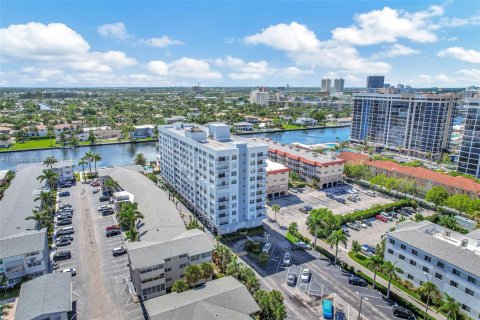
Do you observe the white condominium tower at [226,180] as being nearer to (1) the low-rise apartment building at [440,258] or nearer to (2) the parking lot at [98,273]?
(2) the parking lot at [98,273]

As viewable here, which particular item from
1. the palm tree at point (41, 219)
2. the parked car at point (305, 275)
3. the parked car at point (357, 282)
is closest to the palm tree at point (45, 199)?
the palm tree at point (41, 219)

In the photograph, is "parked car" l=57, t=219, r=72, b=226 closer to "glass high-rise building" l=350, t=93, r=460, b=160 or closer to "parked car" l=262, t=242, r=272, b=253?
"parked car" l=262, t=242, r=272, b=253

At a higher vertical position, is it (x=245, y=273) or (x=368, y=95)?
(x=368, y=95)

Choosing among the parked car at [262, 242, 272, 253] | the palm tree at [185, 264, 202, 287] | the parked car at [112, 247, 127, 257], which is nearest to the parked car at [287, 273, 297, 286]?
the parked car at [262, 242, 272, 253]

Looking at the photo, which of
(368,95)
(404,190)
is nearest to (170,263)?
(404,190)

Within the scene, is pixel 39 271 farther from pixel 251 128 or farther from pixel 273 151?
pixel 251 128
